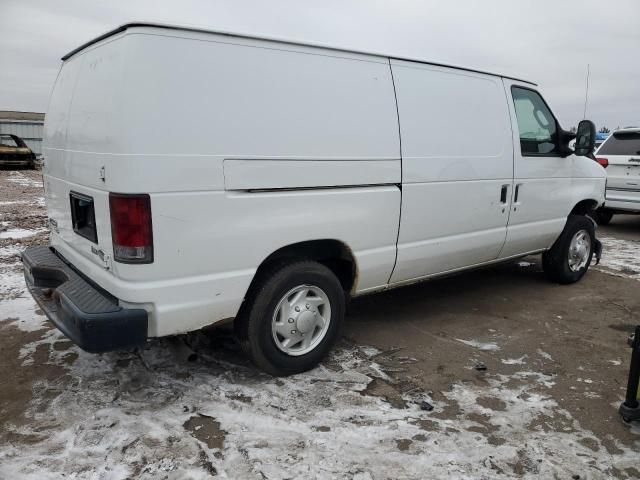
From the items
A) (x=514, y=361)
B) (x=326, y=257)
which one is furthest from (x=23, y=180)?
(x=514, y=361)

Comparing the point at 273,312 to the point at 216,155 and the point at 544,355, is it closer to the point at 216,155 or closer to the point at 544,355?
the point at 216,155

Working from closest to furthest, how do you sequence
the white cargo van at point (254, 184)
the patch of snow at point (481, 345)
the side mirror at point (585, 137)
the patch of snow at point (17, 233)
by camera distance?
the white cargo van at point (254, 184) < the patch of snow at point (481, 345) < the side mirror at point (585, 137) < the patch of snow at point (17, 233)

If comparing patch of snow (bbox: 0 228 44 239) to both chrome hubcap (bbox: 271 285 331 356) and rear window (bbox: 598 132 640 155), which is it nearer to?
chrome hubcap (bbox: 271 285 331 356)

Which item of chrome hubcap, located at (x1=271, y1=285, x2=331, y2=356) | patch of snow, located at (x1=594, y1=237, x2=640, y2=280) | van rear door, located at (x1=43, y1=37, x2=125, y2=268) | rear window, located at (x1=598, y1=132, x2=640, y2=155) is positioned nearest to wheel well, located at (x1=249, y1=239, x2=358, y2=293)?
chrome hubcap, located at (x1=271, y1=285, x2=331, y2=356)

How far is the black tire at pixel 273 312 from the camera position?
126 inches

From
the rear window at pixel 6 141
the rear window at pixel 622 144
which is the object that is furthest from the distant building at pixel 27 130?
the rear window at pixel 622 144

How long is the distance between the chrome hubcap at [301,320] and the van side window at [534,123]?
2.53 meters

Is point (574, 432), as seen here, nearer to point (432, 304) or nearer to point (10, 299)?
point (432, 304)

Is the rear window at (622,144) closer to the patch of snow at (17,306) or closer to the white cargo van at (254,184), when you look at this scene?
the white cargo van at (254,184)

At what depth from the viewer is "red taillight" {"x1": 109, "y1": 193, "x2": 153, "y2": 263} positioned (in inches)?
105

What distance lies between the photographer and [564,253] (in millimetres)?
5590

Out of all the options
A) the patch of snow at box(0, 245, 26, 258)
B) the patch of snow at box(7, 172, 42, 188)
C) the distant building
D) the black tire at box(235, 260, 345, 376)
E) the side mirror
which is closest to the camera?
the black tire at box(235, 260, 345, 376)

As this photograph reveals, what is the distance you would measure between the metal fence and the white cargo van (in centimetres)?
2444

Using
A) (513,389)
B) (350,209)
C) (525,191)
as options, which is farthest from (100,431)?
(525,191)
